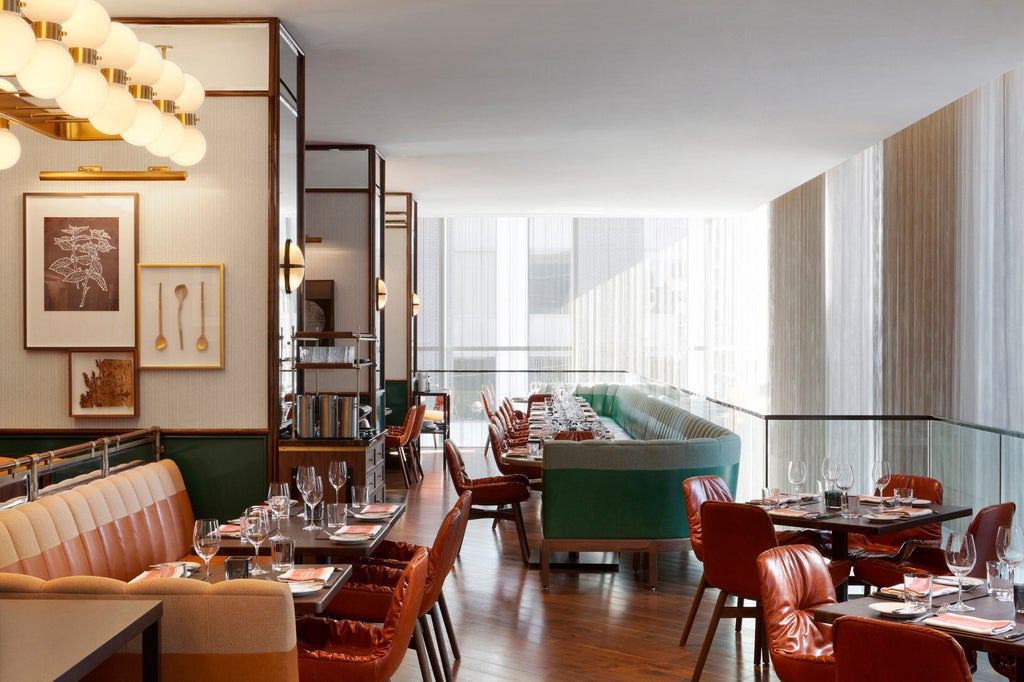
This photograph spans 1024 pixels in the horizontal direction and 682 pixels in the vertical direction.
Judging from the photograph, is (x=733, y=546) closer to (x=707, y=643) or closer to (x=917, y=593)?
(x=707, y=643)

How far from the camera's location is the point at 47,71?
302 cm

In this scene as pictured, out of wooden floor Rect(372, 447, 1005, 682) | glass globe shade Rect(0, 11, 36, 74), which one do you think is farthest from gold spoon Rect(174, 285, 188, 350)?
glass globe shade Rect(0, 11, 36, 74)

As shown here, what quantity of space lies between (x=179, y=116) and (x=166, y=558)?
227 cm

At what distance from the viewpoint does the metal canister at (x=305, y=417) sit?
6.12 m

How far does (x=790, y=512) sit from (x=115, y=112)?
3.70m

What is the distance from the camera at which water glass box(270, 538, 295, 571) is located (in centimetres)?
353

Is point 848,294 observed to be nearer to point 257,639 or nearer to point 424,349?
point 424,349

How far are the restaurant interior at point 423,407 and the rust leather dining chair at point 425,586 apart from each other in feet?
0.06

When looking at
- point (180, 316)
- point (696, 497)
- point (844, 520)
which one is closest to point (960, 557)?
point (844, 520)

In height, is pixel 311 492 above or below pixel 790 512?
above

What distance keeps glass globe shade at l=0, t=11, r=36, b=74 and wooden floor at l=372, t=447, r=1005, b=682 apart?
3.26 m

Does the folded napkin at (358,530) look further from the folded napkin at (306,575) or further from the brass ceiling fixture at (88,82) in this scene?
the brass ceiling fixture at (88,82)

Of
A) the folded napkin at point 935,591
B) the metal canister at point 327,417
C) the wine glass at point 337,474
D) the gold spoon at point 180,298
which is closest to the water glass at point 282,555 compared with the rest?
the wine glass at point 337,474

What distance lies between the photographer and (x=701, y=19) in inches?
230
